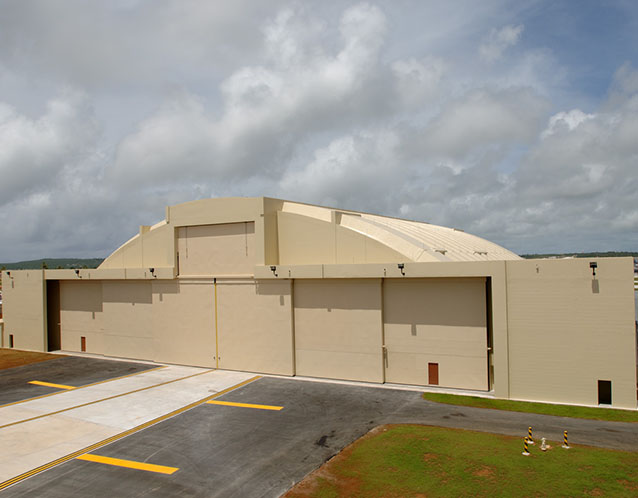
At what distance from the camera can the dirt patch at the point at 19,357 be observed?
32.3 metres

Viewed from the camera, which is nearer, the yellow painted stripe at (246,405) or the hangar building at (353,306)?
the hangar building at (353,306)

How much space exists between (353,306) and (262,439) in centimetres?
969

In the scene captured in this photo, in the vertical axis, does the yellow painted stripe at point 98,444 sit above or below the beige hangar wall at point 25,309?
below

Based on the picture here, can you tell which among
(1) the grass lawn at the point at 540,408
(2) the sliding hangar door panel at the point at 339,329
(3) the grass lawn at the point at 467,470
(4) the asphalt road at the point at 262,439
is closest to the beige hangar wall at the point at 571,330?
(1) the grass lawn at the point at 540,408

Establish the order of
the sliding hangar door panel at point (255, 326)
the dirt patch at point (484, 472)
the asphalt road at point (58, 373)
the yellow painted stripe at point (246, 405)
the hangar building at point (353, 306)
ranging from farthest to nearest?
the sliding hangar door panel at point (255, 326) < the asphalt road at point (58, 373) < the yellow painted stripe at point (246, 405) < the hangar building at point (353, 306) < the dirt patch at point (484, 472)

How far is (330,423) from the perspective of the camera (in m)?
18.5

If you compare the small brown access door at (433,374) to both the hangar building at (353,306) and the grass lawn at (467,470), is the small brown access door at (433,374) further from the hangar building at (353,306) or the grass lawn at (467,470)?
the grass lawn at (467,470)

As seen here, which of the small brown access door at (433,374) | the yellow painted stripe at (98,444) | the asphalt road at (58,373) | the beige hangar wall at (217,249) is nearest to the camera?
the yellow painted stripe at (98,444)

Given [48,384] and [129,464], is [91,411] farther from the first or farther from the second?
[48,384]

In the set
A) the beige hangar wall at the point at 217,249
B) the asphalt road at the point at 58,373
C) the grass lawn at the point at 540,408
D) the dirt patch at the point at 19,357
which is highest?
the beige hangar wall at the point at 217,249

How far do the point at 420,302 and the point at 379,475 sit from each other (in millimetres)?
11147

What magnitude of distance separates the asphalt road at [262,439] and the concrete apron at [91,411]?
1.26 meters

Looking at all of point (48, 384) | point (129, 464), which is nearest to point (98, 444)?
point (129, 464)

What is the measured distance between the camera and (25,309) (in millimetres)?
37875
